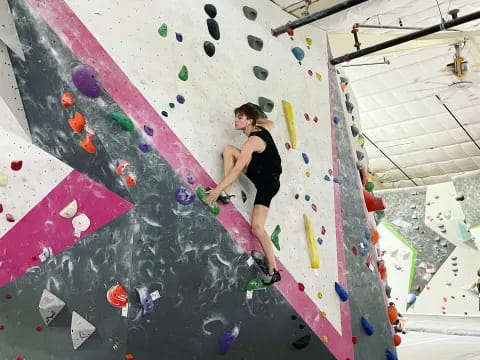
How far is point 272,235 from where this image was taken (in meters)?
2.46

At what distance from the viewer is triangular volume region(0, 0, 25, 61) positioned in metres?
1.67

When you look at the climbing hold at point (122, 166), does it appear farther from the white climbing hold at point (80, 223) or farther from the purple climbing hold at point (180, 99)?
Answer: the purple climbing hold at point (180, 99)

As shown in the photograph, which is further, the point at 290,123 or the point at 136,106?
the point at 290,123

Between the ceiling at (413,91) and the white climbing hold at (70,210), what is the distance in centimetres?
184

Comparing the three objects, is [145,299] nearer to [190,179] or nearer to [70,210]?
[70,210]

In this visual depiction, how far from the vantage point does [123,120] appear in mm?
1884

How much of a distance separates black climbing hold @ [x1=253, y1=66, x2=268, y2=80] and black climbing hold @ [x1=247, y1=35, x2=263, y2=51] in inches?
4.5

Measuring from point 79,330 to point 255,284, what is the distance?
0.84m

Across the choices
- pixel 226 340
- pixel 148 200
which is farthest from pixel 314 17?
pixel 226 340

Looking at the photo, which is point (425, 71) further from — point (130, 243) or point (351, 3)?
point (130, 243)

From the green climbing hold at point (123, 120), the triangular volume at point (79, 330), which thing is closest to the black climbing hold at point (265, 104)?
the green climbing hold at point (123, 120)

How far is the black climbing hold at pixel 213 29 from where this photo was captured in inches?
94.9

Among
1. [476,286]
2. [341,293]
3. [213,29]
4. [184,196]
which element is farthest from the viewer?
[476,286]

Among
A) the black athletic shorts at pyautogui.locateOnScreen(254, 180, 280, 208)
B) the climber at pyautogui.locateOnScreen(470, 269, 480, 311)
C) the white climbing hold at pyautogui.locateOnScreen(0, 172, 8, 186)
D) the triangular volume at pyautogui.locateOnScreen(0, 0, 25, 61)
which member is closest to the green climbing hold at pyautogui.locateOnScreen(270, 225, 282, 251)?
the black athletic shorts at pyautogui.locateOnScreen(254, 180, 280, 208)
